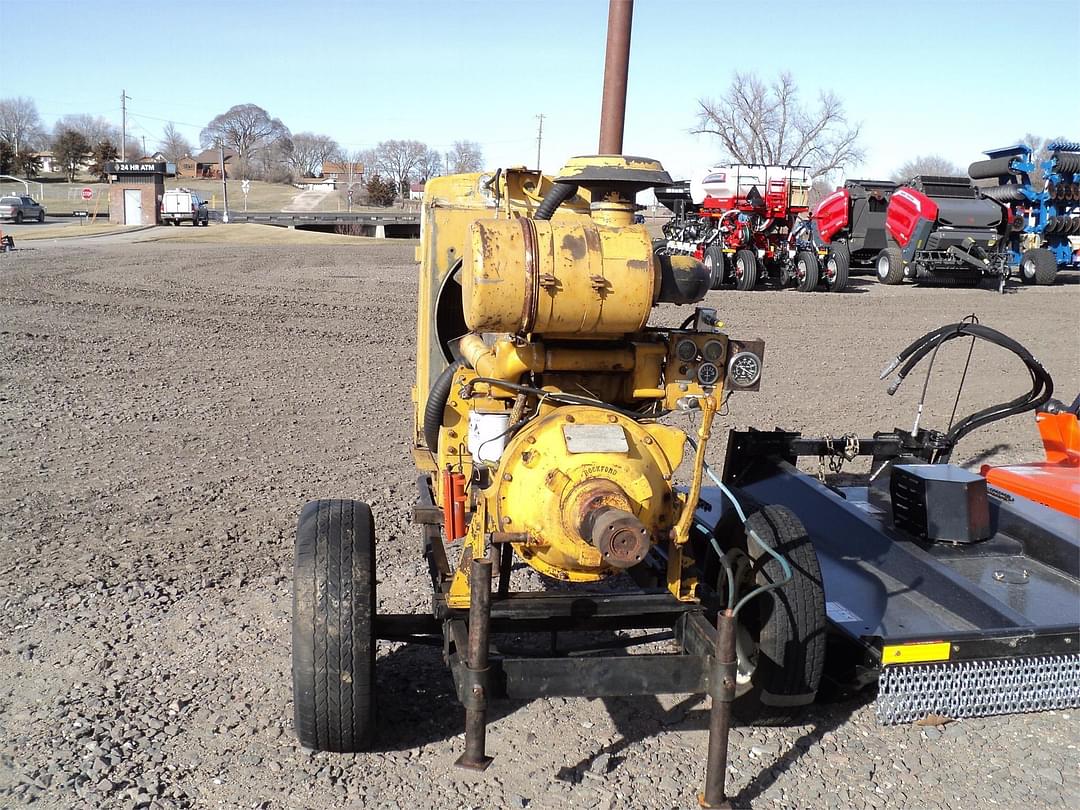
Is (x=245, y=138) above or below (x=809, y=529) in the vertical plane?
above

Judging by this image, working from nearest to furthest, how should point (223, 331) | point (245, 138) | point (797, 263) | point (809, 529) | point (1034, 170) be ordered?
point (809, 529) → point (223, 331) → point (797, 263) → point (1034, 170) → point (245, 138)

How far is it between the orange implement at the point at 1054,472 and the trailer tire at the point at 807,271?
1341cm

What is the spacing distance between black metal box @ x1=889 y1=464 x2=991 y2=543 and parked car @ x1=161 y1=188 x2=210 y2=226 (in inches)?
1529

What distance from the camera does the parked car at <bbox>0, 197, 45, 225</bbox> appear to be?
38500 millimetres

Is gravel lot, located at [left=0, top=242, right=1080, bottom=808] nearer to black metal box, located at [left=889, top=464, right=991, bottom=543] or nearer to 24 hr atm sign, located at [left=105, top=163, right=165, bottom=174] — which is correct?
black metal box, located at [left=889, top=464, right=991, bottom=543]

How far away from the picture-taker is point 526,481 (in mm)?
3066

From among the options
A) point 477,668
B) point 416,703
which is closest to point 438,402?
point 416,703

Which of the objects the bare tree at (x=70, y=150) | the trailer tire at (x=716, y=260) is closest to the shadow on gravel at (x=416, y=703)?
the trailer tire at (x=716, y=260)

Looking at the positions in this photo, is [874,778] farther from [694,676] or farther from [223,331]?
[223,331]

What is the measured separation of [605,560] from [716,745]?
2.17ft

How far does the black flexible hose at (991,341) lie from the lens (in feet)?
16.3

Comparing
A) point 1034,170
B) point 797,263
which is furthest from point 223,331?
point 1034,170

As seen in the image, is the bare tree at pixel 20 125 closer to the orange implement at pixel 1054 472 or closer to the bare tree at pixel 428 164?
the bare tree at pixel 428 164

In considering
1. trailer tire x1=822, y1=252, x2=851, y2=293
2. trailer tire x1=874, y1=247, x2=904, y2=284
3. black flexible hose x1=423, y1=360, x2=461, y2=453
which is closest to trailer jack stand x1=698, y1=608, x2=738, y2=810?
black flexible hose x1=423, y1=360, x2=461, y2=453
